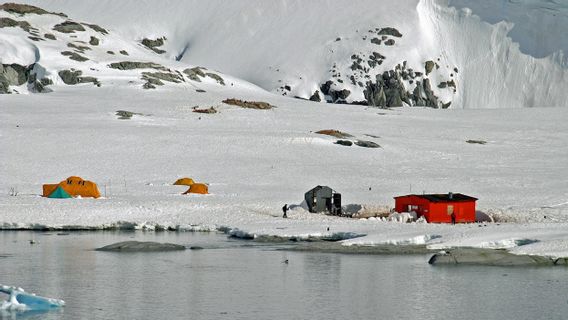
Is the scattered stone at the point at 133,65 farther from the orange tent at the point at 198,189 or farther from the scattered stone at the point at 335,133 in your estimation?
the orange tent at the point at 198,189

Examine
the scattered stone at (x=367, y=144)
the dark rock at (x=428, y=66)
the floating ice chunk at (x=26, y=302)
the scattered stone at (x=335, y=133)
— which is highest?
the dark rock at (x=428, y=66)

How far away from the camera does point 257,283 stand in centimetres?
3538

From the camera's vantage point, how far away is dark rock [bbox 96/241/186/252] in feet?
140

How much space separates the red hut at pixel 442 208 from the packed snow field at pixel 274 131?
1.74 m

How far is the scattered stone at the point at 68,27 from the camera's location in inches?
5595

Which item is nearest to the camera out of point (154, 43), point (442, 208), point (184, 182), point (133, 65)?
point (442, 208)

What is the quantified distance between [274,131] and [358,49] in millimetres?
66730

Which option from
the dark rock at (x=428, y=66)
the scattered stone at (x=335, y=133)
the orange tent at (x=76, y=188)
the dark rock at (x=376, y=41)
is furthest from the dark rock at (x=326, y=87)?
the orange tent at (x=76, y=188)

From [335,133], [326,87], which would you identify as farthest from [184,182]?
[326,87]

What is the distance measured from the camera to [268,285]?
1377 inches

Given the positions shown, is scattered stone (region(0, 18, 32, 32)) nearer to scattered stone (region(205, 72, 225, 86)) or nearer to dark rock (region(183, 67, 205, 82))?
dark rock (region(183, 67, 205, 82))

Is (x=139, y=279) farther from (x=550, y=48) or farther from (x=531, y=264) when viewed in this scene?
(x=550, y=48)

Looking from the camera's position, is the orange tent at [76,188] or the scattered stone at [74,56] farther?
the scattered stone at [74,56]

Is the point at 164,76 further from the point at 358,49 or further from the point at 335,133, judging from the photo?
the point at 335,133
